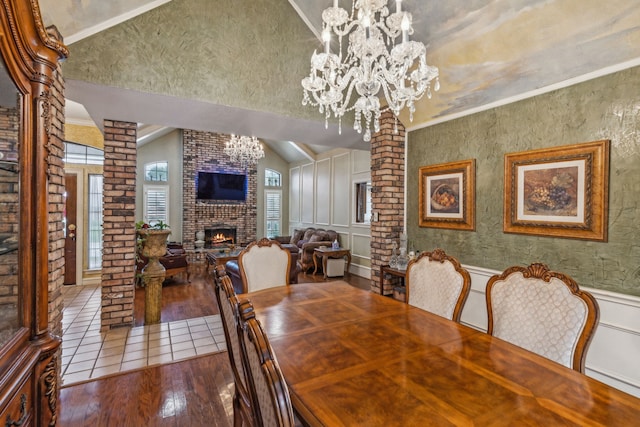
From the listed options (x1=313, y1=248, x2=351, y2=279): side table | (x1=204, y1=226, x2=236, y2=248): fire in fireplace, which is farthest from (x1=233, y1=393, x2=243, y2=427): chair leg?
(x1=204, y1=226, x2=236, y2=248): fire in fireplace

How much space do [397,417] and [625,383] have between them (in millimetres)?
2265

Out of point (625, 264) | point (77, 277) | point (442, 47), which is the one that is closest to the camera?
point (625, 264)

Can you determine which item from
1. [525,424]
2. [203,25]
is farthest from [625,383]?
[203,25]

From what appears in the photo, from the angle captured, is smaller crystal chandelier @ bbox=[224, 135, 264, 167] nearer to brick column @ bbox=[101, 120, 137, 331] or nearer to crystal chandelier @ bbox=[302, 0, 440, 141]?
brick column @ bbox=[101, 120, 137, 331]

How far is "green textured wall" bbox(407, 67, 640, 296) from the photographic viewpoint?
205cm

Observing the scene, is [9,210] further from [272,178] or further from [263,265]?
[272,178]

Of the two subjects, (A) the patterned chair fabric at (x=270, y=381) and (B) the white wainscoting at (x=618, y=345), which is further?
(B) the white wainscoting at (x=618, y=345)

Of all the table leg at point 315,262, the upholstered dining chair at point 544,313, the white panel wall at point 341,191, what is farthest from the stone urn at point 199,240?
the upholstered dining chair at point 544,313

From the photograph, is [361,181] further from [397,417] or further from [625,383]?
[397,417]

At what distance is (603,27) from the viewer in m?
1.95

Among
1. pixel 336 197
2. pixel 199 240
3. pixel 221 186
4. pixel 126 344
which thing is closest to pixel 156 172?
pixel 221 186

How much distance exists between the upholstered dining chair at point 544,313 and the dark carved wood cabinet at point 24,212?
6.98 ft

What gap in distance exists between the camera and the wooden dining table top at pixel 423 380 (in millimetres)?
902

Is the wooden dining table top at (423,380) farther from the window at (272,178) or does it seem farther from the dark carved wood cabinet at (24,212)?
the window at (272,178)
